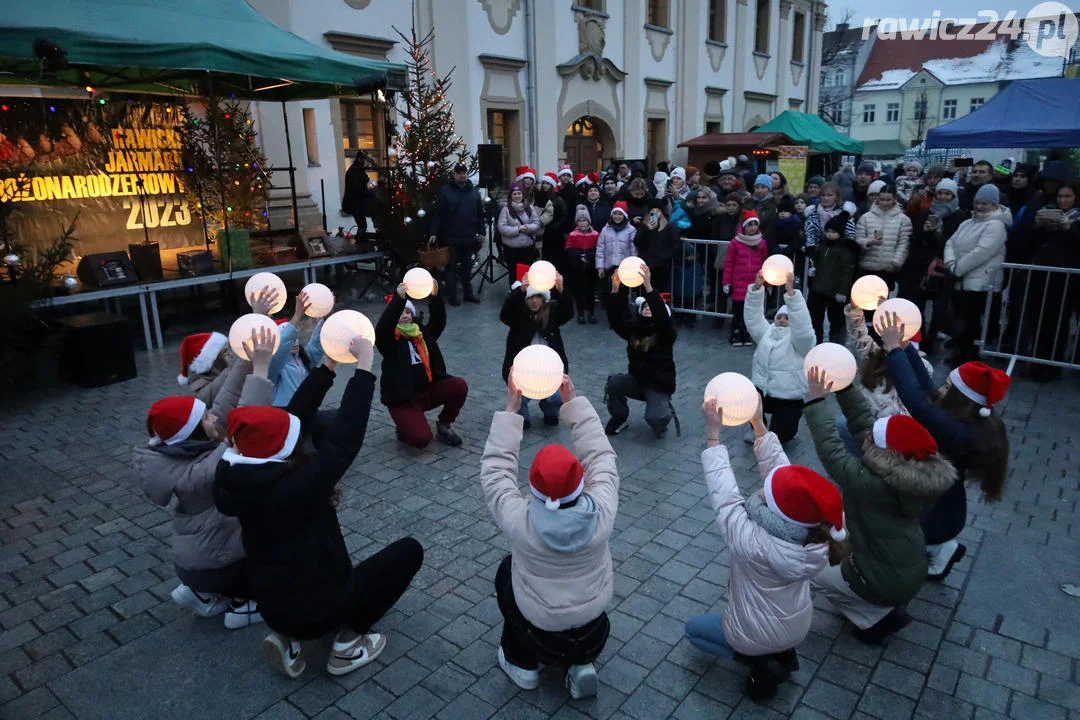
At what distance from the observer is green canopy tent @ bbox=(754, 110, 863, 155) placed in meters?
21.9

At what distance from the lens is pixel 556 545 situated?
2.79 m

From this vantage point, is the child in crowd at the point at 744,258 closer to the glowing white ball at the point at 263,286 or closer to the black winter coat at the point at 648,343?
the black winter coat at the point at 648,343

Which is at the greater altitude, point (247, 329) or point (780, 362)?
point (247, 329)

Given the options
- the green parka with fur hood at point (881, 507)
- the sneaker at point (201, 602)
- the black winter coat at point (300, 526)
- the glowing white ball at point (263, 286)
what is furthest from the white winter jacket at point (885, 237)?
the sneaker at point (201, 602)

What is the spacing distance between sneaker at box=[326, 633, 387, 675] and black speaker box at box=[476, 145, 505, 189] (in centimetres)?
1044

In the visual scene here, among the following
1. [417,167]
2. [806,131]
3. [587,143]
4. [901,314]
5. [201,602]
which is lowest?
[201,602]

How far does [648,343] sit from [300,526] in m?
3.64

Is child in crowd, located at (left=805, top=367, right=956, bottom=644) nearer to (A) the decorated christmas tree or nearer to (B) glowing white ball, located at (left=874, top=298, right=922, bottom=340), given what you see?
(B) glowing white ball, located at (left=874, top=298, right=922, bottom=340)

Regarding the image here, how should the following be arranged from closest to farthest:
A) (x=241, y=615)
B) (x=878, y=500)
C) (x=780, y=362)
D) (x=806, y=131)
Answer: (x=878, y=500)
(x=241, y=615)
(x=780, y=362)
(x=806, y=131)

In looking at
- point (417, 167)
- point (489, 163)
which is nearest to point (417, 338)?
point (417, 167)

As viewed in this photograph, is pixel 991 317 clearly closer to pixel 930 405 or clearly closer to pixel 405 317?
pixel 930 405

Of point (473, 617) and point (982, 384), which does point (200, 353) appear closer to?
point (473, 617)

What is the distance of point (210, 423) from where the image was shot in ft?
11.2

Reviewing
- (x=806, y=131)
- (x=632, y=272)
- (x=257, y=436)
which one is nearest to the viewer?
(x=257, y=436)
